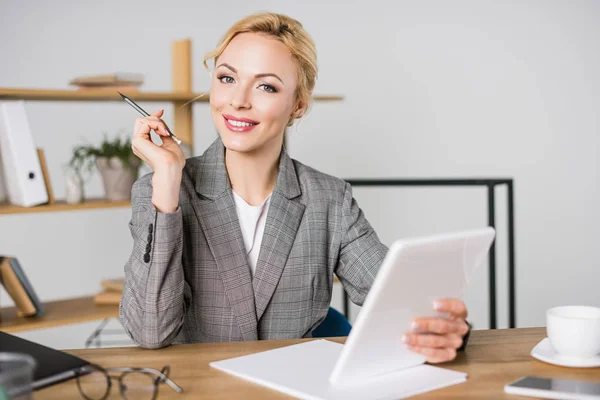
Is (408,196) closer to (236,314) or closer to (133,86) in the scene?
(133,86)

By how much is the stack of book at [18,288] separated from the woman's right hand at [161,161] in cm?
149

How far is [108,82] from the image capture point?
2850 mm

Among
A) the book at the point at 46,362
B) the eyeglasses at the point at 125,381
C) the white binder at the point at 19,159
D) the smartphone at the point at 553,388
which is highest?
the white binder at the point at 19,159

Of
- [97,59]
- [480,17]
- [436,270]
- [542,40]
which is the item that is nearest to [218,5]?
[97,59]

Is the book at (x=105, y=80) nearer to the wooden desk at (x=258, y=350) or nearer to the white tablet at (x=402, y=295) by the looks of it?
the wooden desk at (x=258, y=350)

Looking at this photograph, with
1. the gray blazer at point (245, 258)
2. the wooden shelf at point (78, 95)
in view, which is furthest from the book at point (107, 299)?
the gray blazer at point (245, 258)

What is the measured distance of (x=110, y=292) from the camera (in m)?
3.09

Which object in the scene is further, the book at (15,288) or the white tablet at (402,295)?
the book at (15,288)

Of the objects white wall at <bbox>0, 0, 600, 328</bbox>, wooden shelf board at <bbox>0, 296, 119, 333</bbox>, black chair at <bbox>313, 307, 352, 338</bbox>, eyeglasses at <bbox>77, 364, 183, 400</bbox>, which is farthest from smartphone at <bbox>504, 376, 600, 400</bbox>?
white wall at <bbox>0, 0, 600, 328</bbox>

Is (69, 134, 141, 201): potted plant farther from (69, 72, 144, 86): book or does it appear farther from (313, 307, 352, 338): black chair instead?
(313, 307, 352, 338): black chair

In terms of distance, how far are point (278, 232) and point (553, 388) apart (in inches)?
29.9

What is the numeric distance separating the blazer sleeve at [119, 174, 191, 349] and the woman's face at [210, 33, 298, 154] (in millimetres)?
317

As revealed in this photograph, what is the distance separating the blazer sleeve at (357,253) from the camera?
1691 millimetres

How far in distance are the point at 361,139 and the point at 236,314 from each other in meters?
2.75
